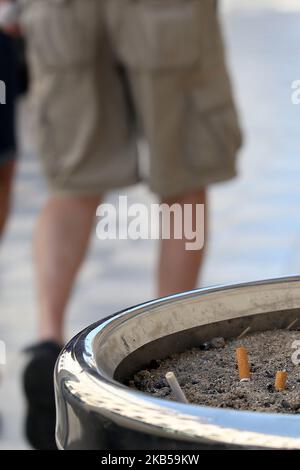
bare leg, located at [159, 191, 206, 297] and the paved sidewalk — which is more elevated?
bare leg, located at [159, 191, 206, 297]

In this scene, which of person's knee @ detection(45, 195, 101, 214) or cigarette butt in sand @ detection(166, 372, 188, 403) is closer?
cigarette butt in sand @ detection(166, 372, 188, 403)

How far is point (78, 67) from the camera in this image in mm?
2609

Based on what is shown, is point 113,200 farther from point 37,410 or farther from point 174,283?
point 37,410

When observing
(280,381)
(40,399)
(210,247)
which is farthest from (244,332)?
(210,247)

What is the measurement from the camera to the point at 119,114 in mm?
2658

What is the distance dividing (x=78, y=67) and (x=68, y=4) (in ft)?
0.49

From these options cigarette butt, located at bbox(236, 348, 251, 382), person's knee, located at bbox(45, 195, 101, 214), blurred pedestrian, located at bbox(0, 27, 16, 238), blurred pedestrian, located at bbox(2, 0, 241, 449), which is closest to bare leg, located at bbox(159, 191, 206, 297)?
blurred pedestrian, located at bbox(2, 0, 241, 449)

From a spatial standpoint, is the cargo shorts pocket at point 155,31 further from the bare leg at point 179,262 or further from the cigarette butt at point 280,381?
the cigarette butt at point 280,381

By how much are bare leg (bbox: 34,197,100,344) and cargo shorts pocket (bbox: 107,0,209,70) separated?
0.37m

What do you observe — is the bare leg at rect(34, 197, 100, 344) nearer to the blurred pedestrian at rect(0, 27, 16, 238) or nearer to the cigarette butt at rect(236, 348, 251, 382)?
the blurred pedestrian at rect(0, 27, 16, 238)

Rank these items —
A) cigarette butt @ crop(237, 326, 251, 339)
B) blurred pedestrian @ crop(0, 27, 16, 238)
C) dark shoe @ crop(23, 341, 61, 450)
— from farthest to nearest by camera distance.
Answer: blurred pedestrian @ crop(0, 27, 16, 238), dark shoe @ crop(23, 341, 61, 450), cigarette butt @ crop(237, 326, 251, 339)

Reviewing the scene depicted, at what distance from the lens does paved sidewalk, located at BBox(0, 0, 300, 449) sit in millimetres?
3553

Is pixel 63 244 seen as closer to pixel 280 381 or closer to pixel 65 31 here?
pixel 65 31

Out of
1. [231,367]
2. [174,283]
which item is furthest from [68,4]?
[231,367]
